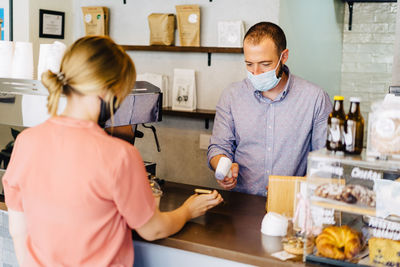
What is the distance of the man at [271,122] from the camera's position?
7.92ft

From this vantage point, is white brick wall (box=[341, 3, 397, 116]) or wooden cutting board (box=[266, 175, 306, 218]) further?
white brick wall (box=[341, 3, 397, 116])

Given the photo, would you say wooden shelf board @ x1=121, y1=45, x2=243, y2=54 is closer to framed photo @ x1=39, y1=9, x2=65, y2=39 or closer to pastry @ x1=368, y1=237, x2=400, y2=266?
framed photo @ x1=39, y1=9, x2=65, y2=39

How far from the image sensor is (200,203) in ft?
6.21

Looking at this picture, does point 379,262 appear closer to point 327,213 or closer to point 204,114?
point 327,213

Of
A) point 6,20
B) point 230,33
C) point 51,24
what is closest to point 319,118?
point 230,33

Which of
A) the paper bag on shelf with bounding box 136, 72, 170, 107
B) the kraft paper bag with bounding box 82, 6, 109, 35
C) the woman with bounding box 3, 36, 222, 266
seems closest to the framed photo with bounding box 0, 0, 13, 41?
the kraft paper bag with bounding box 82, 6, 109, 35

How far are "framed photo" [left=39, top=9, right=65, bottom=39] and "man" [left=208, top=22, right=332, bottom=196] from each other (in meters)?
2.10

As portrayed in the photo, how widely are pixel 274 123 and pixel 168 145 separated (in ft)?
5.52

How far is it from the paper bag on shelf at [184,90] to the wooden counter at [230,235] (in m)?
1.68

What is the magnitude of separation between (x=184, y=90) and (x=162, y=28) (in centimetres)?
51

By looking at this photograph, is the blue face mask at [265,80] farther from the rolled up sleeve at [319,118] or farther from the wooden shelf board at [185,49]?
the wooden shelf board at [185,49]

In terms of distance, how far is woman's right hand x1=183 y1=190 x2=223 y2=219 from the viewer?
1856 mm

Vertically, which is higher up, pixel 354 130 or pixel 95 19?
pixel 95 19

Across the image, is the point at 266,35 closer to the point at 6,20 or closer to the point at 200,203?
the point at 200,203
